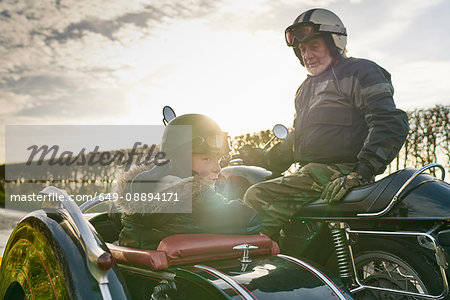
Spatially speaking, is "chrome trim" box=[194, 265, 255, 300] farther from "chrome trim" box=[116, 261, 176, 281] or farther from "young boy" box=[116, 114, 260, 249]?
"young boy" box=[116, 114, 260, 249]

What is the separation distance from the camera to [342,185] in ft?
9.55

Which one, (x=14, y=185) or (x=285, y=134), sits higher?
(x=285, y=134)

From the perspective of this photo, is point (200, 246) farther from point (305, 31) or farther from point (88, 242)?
point (305, 31)

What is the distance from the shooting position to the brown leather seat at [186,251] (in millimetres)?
2088

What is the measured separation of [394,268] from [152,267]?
153 cm

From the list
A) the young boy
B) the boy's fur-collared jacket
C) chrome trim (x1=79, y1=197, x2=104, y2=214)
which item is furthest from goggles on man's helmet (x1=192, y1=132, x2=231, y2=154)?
chrome trim (x1=79, y1=197, x2=104, y2=214)

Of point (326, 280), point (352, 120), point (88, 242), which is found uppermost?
point (352, 120)

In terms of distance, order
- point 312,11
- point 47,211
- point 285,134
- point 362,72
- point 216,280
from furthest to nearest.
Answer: point 285,134
point 312,11
point 362,72
point 47,211
point 216,280

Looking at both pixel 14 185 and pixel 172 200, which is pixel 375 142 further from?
pixel 14 185

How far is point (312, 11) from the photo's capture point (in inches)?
135

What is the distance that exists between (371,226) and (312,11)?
172 cm

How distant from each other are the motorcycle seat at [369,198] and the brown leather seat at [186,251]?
0.75 meters

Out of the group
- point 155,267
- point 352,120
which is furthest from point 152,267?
point 352,120

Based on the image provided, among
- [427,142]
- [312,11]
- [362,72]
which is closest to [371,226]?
[362,72]
